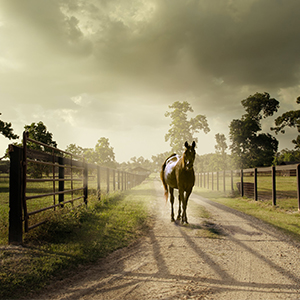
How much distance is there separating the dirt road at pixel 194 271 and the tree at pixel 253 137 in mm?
37203

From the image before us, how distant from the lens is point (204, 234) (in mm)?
5066

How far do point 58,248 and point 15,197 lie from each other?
47.9 inches

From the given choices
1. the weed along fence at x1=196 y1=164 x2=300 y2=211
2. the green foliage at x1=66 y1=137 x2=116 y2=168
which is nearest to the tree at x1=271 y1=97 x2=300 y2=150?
the weed along fence at x1=196 y1=164 x2=300 y2=211

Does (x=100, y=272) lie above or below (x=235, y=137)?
below

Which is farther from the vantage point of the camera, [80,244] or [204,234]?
[204,234]

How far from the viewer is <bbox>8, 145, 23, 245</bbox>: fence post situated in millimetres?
3842

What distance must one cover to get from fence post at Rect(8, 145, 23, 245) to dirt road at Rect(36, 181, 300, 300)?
149 centimetres

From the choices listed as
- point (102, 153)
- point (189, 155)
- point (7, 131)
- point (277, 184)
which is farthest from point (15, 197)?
point (102, 153)

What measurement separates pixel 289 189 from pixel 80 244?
12.5 meters

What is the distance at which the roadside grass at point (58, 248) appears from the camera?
2.87m

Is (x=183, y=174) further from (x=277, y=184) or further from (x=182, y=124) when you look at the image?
(x=182, y=124)

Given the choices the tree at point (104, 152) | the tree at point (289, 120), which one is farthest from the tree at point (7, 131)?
the tree at point (104, 152)

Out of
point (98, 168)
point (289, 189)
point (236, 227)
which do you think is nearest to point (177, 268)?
point (236, 227)

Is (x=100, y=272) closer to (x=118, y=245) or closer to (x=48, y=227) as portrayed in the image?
(x=118, y=245)
